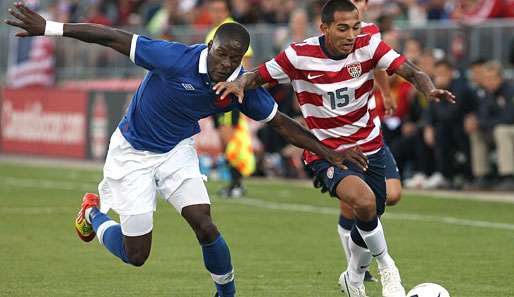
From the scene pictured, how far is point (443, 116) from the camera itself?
19.3 m

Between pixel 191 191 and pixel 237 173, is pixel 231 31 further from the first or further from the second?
pixel 237 173

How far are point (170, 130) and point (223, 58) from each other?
0.80 meters

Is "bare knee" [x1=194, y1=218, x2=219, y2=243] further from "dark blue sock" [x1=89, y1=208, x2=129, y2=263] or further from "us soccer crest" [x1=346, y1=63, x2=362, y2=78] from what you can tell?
"us soccer crest" [x1=346, y1=63, x2=362, y2=78]

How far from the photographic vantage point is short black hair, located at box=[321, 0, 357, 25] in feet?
30.9

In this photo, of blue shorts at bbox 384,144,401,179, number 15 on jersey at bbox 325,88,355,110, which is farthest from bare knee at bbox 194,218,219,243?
blue shorts at bbox 384,144,401,179

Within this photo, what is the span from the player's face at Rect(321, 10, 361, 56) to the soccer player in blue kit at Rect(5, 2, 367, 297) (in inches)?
26.8

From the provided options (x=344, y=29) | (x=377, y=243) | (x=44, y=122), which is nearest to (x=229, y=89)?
(x=344, y=29)

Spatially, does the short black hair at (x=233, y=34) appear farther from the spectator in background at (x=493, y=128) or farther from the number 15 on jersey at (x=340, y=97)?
the spectator in background at (x=493, y=128)

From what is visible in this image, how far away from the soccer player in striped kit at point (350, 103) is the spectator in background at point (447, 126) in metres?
9.22

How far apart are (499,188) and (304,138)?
1031cm

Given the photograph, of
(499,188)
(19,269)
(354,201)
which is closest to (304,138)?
(354,201)

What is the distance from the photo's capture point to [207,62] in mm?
8938

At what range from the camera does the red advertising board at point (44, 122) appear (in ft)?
84.7

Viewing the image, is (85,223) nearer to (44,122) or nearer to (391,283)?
(391,283)
